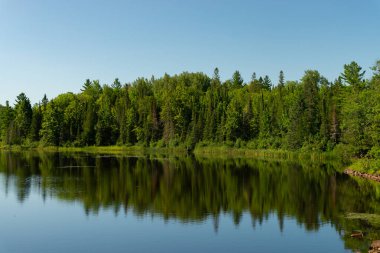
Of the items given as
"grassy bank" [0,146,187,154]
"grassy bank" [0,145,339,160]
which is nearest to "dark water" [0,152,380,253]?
"grassy bank" [0,145,339,160]

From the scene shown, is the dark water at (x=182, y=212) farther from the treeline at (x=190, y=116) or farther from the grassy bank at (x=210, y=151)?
the treeline at (x=190, y=116)

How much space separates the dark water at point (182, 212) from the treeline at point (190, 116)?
149ft

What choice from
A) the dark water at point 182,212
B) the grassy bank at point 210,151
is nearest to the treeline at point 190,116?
the grassy bank at point 210,151

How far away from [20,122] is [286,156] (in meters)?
87.7

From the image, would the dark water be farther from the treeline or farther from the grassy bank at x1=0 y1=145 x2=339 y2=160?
the treeline

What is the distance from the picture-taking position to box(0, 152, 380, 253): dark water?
2928 centimetres

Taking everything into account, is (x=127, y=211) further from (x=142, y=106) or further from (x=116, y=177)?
(x=142, y=106)

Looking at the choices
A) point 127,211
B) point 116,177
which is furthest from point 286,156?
point 127,211

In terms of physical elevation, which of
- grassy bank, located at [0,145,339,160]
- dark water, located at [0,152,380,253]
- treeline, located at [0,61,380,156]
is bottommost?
Answer: dark water, located at [0,152,380,253]

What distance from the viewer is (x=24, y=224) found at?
34.4 metres

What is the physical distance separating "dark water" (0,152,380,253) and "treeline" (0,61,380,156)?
149 ft

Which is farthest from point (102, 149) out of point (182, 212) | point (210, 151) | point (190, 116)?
point (182, 212)

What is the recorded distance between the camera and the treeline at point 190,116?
107m

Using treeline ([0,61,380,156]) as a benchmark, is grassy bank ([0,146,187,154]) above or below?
below
